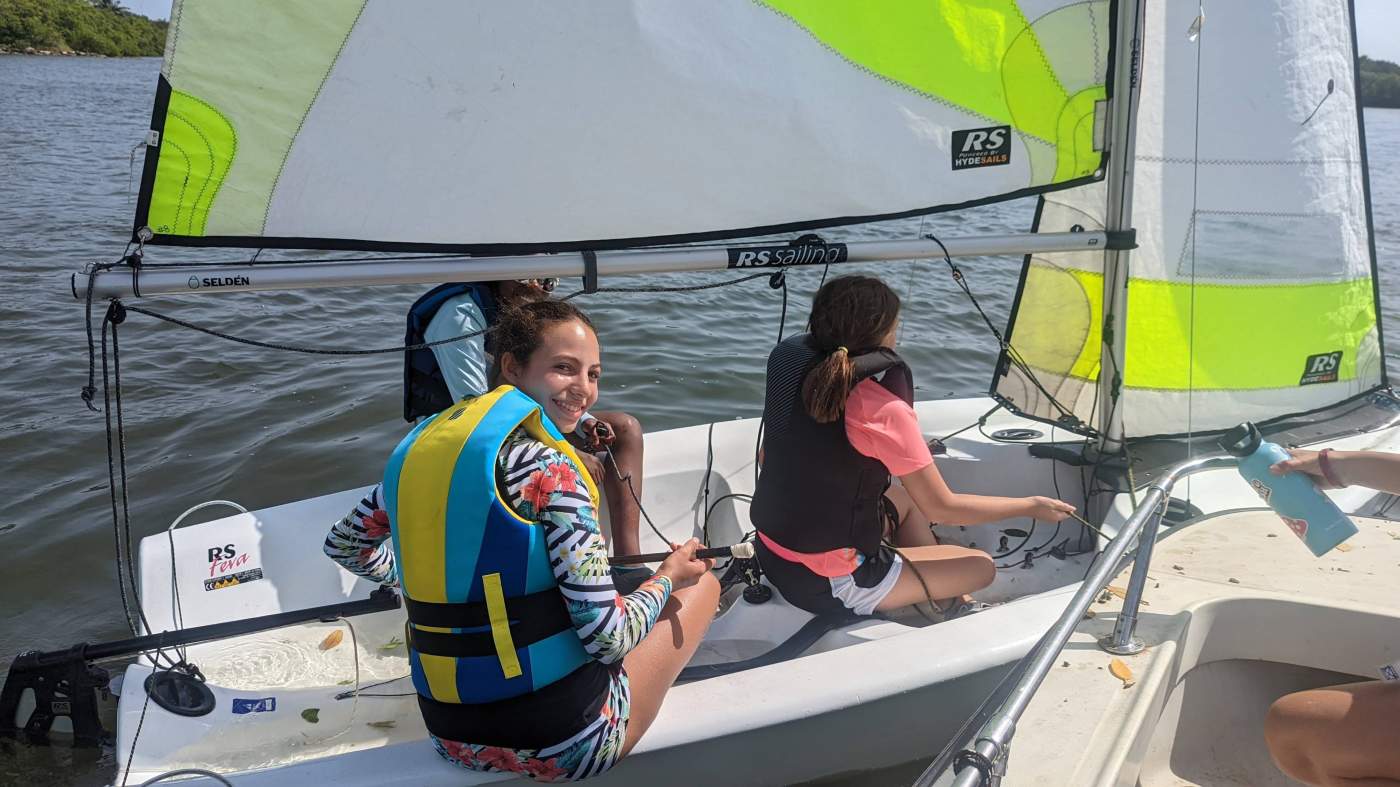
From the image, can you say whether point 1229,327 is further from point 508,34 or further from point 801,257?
point 508,34

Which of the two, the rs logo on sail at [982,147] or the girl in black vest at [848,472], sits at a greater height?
the rs logo on sail at [982,147]

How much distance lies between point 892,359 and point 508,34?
3.55 ft

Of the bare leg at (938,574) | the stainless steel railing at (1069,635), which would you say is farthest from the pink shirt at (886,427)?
the stainless steel railing at (1069,635)

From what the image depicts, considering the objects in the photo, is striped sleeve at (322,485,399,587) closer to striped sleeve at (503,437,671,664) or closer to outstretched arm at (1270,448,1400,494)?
striped sleeve at (503,437,671,664)

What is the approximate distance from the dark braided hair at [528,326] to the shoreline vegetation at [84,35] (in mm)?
38845

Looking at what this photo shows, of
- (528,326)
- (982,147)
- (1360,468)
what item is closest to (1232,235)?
(982,147)

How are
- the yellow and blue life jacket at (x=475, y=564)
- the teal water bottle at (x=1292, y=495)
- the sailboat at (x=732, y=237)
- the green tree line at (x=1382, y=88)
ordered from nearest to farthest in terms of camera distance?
the yellow and blue life jacket at (x=475, y=564) < the teal water bottle at (x=1292, y=495) < the sailboat at (x=732, y=237) < the green tree line at (x=1382, y=88)

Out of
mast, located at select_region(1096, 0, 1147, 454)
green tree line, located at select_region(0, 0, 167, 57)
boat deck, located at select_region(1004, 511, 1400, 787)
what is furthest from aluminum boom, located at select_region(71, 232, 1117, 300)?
green tree line, located at select_region(0, 0, 167, 57)

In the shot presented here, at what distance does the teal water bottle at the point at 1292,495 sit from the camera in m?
1.86

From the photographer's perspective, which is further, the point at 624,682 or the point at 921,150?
the point at 921,150

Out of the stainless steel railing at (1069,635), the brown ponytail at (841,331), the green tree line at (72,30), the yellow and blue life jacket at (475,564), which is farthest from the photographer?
the green tree line at (72,30)

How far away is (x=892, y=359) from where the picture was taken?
221 cm

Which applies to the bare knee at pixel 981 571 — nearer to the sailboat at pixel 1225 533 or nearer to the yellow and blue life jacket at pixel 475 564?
the sailboat at pixel 1225 533

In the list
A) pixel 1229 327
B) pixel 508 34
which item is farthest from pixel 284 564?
pixel 1229 327
